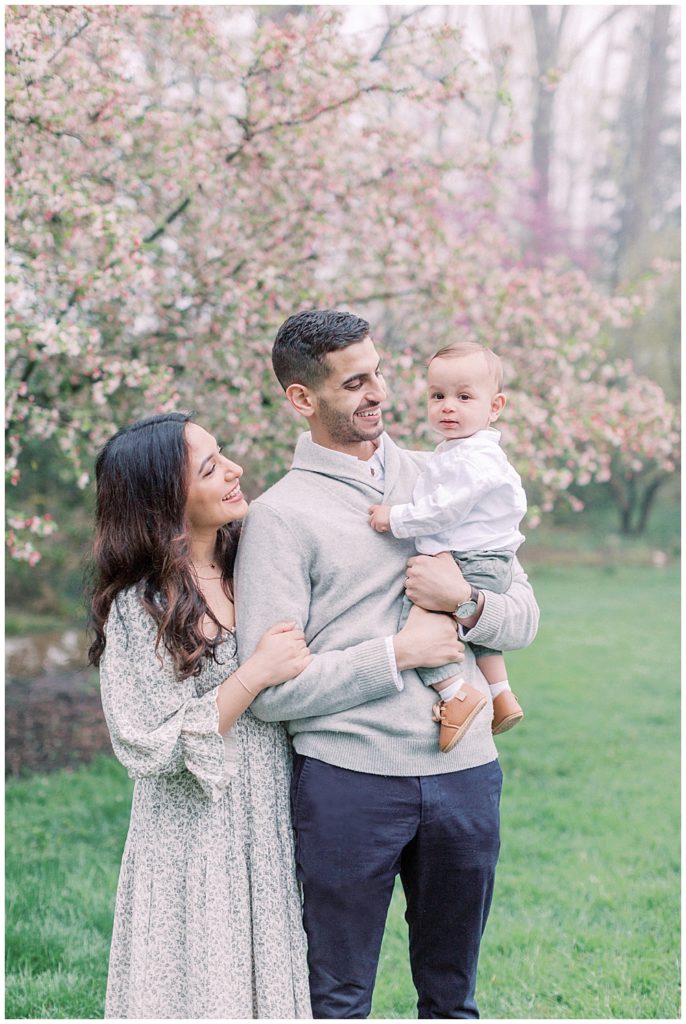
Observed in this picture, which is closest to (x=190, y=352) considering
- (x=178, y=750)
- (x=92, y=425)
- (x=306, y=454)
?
(x=92, y=425)

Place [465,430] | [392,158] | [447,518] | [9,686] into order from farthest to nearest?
[9,686] < [392,158] < [465,430] < [447,518]

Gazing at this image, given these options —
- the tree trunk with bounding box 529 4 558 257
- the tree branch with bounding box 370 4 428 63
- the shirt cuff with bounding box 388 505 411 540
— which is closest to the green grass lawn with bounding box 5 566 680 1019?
the shirt cuff with bounding box 388 505 411 540

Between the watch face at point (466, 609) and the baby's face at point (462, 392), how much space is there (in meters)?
0.46

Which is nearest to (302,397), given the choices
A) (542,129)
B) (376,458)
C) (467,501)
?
(376,458)

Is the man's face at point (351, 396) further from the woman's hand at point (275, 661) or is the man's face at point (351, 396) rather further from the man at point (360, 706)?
the woman's hand at point (275, 661)

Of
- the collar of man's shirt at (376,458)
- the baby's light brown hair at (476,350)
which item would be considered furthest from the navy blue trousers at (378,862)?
the baby's light brown hair at (476,350)

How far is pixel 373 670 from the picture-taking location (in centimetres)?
210

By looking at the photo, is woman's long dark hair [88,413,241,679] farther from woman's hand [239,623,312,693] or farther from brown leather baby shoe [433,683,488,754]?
brown leather baby shoe [433,683,488,754]

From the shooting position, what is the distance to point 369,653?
6.96 ft

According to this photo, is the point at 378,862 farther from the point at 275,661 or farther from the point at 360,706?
the point at 275,661

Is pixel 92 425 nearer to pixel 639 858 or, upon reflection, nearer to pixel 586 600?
pixel 639 858

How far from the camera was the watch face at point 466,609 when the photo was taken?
2244mm

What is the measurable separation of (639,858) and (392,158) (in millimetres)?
3695

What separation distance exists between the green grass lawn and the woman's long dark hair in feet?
5.86
